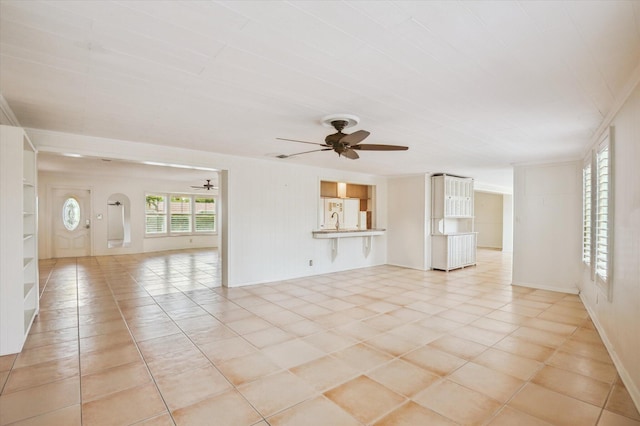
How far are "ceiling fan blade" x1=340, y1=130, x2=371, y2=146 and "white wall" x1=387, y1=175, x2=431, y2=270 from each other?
5.01 meters

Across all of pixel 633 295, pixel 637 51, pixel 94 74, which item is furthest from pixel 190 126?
pixel 633 295

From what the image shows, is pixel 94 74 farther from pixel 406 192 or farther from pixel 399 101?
pixel 406 192

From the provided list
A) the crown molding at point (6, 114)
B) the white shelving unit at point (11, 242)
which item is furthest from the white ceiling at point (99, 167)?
Result: the white shelving unit at point (11, 242)

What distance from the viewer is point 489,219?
44.2 ft

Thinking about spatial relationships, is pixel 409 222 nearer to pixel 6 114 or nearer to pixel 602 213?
pixel 602 213

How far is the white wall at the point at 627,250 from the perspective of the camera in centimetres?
235

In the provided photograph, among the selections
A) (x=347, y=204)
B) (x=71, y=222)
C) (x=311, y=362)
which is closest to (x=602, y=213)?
(x=311, y=362)

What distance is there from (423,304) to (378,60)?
12.3 ft

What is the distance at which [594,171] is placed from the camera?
4.07m

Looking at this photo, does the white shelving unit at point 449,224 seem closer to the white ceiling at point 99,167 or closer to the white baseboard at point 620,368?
the white baseboard at point 620,368

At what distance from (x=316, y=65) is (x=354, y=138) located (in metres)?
1.07

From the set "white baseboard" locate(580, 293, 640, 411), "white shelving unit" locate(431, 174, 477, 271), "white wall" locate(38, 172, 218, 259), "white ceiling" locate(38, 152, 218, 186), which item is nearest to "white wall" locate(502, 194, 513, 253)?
"white shelving unit" locate(431, 174, 477, 271)

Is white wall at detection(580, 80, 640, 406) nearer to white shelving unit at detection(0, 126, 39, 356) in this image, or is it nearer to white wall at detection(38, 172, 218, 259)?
white shelving unit at detection(0, 126, 39, 356)

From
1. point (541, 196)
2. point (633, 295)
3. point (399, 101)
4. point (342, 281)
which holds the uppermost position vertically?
point (399, 101)
